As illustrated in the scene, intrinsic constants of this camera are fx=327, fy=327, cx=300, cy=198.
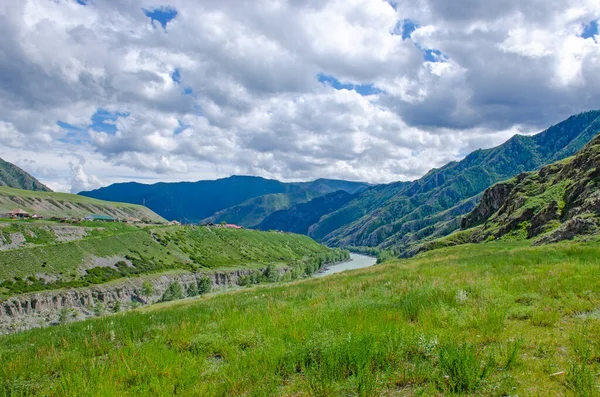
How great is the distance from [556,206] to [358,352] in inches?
3347

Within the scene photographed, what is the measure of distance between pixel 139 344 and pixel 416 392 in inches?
310

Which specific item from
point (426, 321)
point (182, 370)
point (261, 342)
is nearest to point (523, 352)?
point (426, 321)

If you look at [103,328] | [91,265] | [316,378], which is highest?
[316,378]

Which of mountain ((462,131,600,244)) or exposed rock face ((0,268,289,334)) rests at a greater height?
mountain ((462,131,600,244))

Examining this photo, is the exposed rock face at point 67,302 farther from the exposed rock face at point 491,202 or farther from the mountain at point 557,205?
the exposed rock face at point 491,202

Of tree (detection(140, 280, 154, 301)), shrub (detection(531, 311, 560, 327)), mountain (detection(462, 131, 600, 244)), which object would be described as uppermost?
mountain (detection(462, 131, 600, 244))

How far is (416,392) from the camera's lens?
557 cm

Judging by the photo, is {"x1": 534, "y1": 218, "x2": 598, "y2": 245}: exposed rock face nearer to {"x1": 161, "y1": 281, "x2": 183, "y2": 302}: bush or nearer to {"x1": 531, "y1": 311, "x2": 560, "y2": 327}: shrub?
{"x1": 531, "y1": 311, "x2": 560, "y2": 327}: shrub

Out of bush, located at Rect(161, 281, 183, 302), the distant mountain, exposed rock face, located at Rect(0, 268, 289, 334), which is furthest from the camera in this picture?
bush, located at Rect(161, 281, 183, 302)

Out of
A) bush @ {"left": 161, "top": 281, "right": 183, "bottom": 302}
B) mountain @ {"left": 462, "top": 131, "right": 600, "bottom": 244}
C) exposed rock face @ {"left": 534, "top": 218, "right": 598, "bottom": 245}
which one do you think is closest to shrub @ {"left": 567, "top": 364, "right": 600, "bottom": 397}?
mountain @ {"left": 462, "top": 131, "right": 600, "bottom": 244}

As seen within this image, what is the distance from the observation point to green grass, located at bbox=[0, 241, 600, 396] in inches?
237

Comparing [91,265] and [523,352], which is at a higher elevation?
[523,352]

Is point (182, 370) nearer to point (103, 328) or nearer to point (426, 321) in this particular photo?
point (426, 321)

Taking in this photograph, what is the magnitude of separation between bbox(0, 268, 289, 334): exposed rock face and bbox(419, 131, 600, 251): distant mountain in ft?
425
